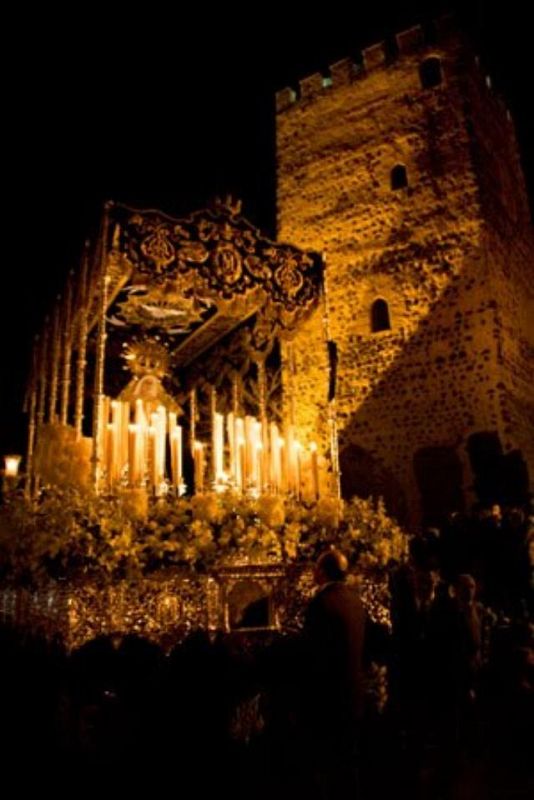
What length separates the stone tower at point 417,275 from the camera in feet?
46.7

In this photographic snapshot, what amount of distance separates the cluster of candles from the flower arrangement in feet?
1.93

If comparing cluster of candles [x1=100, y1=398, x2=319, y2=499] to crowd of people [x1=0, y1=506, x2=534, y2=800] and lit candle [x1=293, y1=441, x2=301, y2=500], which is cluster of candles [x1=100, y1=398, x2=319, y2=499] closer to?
lit candle [x1=293, y1=441, x2=301, y2=500]

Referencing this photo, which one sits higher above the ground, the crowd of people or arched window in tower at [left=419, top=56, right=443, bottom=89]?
arched window in tower at [left=419, top=56, right=443, bottom=89]

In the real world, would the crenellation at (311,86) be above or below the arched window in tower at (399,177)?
above

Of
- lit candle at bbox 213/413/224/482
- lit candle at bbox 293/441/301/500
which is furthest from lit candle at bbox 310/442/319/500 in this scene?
lit candle at bbox 213/413/224/482

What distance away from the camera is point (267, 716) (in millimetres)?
4098

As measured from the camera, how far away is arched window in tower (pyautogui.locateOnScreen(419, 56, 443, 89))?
1653cm

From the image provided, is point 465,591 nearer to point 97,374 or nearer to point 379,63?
point 97,374

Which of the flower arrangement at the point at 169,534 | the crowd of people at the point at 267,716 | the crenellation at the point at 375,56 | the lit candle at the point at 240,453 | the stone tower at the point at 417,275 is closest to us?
the crowd of people at the point at 267,716

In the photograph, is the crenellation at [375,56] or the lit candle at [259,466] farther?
the crenellation at [375,56]

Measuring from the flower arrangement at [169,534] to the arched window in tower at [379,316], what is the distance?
34.3 feet

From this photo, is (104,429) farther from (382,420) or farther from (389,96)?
(389,96)

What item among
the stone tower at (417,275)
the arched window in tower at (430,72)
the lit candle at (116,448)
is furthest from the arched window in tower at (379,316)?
the lit candle at (116,448)

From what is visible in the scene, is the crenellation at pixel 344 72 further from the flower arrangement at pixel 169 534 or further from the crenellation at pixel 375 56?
the flower arrangement at pixel 169 534
